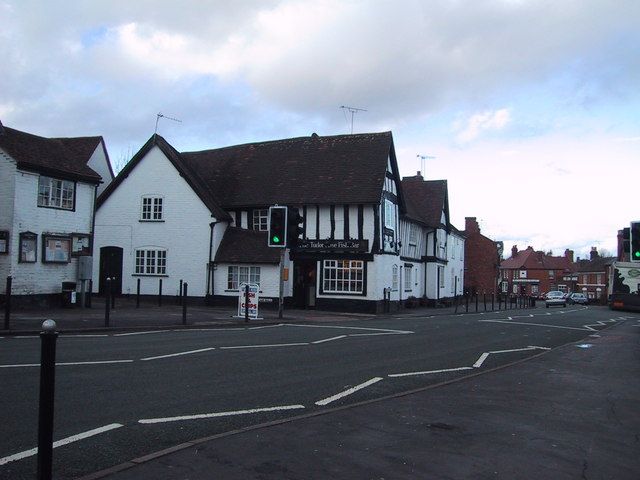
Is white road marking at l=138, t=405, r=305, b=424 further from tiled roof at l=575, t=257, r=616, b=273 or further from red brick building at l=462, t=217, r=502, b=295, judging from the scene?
tiled roof at l=575, t=257, r=616, b=273

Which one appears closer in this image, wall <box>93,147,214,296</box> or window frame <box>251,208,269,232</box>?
wall <box>93,147,214,296</box>

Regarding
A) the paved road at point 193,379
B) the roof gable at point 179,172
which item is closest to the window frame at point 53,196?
the roof gable at point 179,172

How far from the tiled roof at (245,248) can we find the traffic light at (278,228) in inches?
356

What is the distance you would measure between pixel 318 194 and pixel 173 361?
20.6 metres

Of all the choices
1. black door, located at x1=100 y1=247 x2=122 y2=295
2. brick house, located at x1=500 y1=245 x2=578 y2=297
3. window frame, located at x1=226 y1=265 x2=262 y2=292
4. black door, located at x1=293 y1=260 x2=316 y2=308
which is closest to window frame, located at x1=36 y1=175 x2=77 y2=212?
black door, located at x1=100 y1=247 x2=122 y2=295

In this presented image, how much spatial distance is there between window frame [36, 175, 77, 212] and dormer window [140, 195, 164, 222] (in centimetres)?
803

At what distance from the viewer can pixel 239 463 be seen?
5.09 m

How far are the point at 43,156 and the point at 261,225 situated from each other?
478 inches

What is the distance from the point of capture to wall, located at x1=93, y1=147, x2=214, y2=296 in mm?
31203

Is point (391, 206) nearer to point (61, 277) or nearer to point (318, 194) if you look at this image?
point (318, 194)

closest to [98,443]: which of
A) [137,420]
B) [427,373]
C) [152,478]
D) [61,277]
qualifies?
[137,420]

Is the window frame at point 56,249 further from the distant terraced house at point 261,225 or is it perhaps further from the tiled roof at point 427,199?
the tiled roof at point 427,199

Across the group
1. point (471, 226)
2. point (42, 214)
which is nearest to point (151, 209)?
point (42, 214)

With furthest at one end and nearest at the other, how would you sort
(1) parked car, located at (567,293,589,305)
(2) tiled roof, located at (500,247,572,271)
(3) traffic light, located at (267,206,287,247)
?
1. (2) tiled roof, located at (500,247,572,271)
2. (1) parked car, located at (567,293,589,305)
3. (3) traffic light, located at (267,206,287,247)
